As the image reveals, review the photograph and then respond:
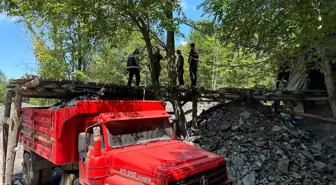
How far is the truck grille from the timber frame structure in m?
1.56

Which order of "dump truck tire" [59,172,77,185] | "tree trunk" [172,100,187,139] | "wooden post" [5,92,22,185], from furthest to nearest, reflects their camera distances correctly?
1. "tree trunk" [172,100,187,139]
2. "wooden post" [5,92,22,185]
3. "dump truck tire" [59,172,77,185]

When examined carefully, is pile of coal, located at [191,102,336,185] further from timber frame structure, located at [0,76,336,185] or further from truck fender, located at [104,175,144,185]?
truck fender, located at [104,175,144,185]

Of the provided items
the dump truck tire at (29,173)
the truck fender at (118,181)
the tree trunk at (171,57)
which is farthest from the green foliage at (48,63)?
the truck fender at (118,181)

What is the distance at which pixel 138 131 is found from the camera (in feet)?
20.6

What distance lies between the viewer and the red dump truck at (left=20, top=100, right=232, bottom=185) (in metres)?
5.18

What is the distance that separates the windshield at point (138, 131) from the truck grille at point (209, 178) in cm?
138

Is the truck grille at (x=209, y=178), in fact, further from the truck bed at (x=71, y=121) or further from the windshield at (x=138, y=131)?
the truck bed at (x=71, y=121)

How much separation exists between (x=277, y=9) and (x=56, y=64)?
2265 centimetres

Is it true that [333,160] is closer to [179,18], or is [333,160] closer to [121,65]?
[179,18]

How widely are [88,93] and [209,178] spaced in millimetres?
5752

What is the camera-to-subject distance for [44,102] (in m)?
33.8

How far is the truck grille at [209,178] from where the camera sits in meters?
5.02

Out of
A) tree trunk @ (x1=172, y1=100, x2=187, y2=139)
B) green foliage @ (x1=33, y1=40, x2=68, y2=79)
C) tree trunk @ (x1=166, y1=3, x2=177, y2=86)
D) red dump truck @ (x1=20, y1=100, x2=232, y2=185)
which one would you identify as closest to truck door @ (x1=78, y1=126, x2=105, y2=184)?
red dump truck @ (x1=20, y1=100, x2=232, y2=185)

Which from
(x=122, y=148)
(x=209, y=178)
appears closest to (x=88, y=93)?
(x=122, y=148)
